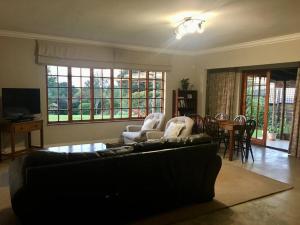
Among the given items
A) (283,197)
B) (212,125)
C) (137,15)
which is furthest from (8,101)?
(283,197)

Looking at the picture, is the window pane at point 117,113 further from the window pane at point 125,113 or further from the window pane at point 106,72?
the window pane at point 106,72

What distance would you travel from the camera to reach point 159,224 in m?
2.53

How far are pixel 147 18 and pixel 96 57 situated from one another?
2.33 m

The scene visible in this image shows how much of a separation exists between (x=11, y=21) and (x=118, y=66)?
Result: 254 cm

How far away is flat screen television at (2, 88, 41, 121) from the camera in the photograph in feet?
15.6

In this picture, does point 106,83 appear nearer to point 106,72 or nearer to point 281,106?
point 106,72

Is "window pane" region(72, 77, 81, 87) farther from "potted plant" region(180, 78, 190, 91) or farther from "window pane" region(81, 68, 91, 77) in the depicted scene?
"potted plant" region(180, 78, 190, 91)

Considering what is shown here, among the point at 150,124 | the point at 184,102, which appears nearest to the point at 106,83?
the point at 150,124

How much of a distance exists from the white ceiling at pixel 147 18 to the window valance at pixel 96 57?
31cm

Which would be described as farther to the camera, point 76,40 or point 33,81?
point 76,40

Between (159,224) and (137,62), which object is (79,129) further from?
(159,224)

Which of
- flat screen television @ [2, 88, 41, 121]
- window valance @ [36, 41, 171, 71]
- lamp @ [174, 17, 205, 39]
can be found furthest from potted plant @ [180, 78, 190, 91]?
flat screen television @ [2, 88, 41, 121]

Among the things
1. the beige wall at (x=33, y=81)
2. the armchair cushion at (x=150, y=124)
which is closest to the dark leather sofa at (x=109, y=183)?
the armchair cushion at (x=150, y=124)

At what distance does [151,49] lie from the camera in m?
6.63
